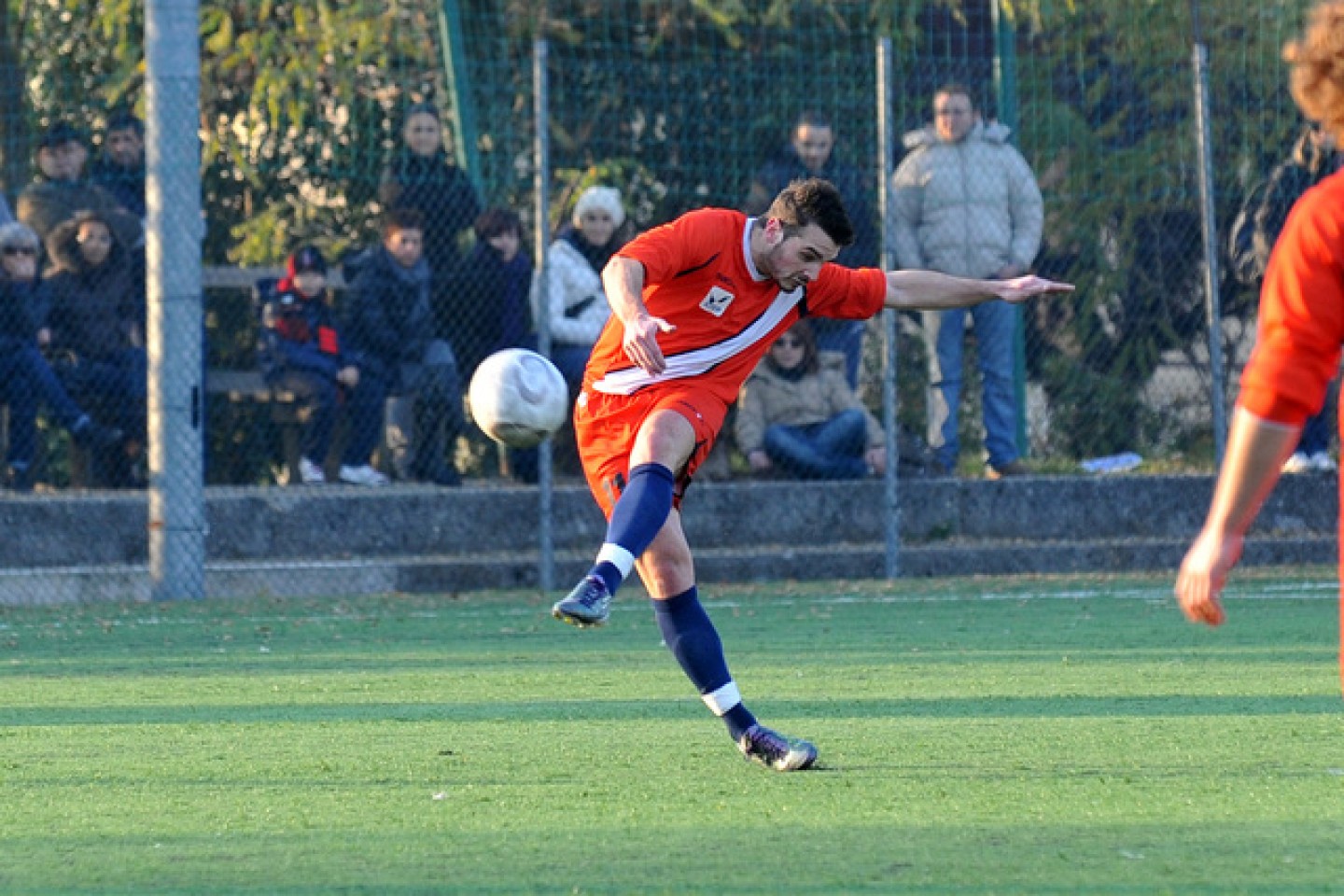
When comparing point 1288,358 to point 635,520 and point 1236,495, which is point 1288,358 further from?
point 635,520

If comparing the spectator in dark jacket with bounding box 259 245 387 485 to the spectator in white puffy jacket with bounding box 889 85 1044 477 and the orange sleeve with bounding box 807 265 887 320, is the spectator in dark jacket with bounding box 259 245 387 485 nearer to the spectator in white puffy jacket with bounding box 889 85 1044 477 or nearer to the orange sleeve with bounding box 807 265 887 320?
the spectator in white puffy jacket with bounding box 889 85 1044 477

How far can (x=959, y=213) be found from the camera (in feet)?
42.0

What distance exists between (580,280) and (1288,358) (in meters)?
9.18

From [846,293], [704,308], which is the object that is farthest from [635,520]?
[846,293]

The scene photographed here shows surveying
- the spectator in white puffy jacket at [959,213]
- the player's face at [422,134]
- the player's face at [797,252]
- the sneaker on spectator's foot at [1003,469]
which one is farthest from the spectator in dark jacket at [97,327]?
the player's face at [797,252]

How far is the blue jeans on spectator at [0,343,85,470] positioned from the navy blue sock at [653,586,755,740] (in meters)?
6.60

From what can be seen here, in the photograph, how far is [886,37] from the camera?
13.8m

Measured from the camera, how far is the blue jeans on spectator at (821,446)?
42.5 ft

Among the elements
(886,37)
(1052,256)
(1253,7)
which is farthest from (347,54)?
(1253,7)

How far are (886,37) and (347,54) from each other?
11.1ft

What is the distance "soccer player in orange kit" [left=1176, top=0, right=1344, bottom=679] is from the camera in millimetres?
3453

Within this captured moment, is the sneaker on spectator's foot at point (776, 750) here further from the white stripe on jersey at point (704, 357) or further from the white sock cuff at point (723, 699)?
the white stripe on jersey at point (704, 357)

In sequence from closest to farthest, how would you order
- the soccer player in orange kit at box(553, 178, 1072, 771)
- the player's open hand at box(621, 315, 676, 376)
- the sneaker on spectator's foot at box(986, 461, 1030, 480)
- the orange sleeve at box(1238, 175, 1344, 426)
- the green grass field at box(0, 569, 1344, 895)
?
the orange sleeve at box(1238, 175, 1344, 426) → the green grass field at box(0, 569, 1344, 895) → the player's open hand at box(621, 315, 676, 376) → the soccer player in orange kit at box(553, 178, 1072, 771) → the sneaker on spectator's foot at box(986, 461, 1030, 480)

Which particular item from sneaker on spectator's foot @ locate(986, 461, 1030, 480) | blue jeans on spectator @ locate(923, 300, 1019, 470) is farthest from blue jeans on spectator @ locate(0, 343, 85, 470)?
sneaker on spectator's foot @ locate(986, 461, 1030, 480)
